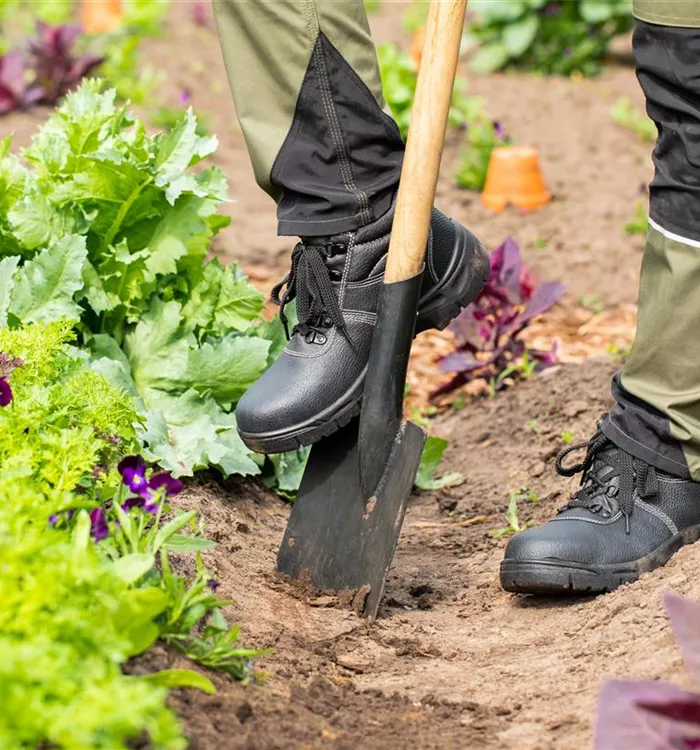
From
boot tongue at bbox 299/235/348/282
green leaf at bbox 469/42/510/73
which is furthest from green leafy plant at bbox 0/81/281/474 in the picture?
green leaf at bbox 469/42/510/73

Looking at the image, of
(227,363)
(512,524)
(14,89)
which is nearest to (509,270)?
(512,524)

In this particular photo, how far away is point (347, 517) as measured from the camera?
2.53m

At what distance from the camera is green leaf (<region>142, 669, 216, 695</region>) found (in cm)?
173

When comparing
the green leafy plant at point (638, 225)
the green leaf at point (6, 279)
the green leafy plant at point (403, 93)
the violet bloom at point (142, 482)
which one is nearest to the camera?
the violet bloom at point (142, 482)

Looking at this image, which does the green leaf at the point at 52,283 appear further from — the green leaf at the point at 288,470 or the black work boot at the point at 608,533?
the black work boot at the point at 608,533

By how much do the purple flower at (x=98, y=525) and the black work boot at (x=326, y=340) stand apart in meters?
0.61

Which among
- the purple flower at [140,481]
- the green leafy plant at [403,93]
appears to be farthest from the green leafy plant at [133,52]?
the purple flower at [140,481]

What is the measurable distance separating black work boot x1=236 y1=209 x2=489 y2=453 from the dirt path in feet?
1.12
